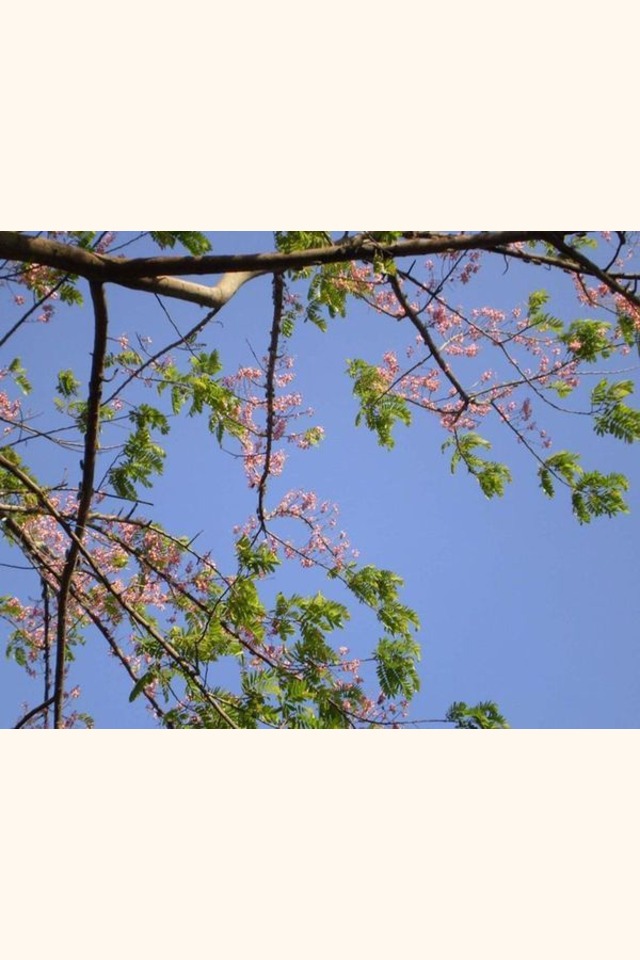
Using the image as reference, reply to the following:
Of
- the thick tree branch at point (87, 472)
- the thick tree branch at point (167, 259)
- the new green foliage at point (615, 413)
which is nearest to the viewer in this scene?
the thick tree branch at point (167, 259)

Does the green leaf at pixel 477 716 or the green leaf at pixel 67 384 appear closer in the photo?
the green leaf at pixel 477 716

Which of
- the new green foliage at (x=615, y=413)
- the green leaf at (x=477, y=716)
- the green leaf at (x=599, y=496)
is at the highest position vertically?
the new green foliage at (x=615, y=413)

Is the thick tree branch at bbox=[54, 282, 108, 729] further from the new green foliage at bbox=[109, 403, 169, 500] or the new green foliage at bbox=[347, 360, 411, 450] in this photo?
the new green foliage at bbox=[347, 360, 411, 450]

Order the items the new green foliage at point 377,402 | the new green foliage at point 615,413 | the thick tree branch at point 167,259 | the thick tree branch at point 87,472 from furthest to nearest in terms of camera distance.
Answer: the new green foliage at point 377,402, the new green foliage at point 615,413, the thick tree branch at point 87,472, the thick tree branch at point 167,259

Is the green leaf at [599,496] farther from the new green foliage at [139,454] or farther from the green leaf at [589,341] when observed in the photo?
the new green foliage at [139,454]

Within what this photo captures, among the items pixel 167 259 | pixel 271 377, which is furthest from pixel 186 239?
pixel 271 377

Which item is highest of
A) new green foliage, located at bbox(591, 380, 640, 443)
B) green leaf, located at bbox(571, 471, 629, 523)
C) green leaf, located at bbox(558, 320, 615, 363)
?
green leaf, located at bbox(558, 320, 615, 363)

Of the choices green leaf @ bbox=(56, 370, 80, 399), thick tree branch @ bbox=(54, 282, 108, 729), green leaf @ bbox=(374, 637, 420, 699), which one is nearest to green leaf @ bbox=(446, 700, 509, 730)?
green leaf @ bbox=(374, 637, 420, 699)

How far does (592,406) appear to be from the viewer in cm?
227

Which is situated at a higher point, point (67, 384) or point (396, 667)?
point (67, 384)

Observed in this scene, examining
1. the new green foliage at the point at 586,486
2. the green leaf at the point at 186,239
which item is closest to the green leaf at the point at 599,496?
the new green foliage at the point at 586,486

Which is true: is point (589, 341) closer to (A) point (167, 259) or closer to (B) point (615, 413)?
(B) point (615, 413)

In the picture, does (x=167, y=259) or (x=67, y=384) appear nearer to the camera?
(x=167, y=259)
